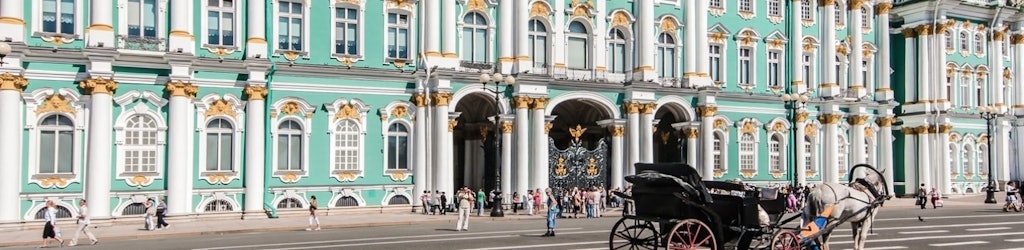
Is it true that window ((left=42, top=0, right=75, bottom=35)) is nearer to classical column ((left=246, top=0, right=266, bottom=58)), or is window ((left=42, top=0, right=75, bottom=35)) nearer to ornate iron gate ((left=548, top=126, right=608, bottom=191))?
classical column ((left=246, top=0, right=266, bottom=58))

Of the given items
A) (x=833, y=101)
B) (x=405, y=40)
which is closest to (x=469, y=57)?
(x=405, y=40)

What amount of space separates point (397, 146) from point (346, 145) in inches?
82.7

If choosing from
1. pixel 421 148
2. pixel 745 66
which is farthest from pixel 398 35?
pixel 745 66

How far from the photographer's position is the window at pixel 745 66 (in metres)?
48.9

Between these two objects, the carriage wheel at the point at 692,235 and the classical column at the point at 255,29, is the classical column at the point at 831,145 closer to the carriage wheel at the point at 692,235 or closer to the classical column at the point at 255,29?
the classical column at the point at 255,29

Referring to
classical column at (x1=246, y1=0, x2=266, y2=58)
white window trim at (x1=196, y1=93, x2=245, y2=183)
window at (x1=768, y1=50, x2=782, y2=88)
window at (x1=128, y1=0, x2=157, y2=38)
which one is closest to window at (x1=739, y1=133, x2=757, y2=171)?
window at (x1=768, y1=50, x2=782, y2=88)

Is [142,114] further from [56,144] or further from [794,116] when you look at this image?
[794,116]

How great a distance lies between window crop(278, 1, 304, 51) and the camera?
36938mm

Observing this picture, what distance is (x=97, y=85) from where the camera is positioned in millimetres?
32656

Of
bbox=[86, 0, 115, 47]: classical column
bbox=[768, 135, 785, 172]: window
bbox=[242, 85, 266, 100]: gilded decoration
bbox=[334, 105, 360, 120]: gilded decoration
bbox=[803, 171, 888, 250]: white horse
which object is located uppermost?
bbox=[86, 0, 115, 47]: classical column

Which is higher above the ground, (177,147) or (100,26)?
(100,26)

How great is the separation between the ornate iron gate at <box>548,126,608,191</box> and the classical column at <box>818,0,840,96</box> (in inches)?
558

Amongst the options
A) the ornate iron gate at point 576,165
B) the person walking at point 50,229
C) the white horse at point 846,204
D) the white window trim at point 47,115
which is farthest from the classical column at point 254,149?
the white horse at point 846,204

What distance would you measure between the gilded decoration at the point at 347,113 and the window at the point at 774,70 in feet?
70.7
